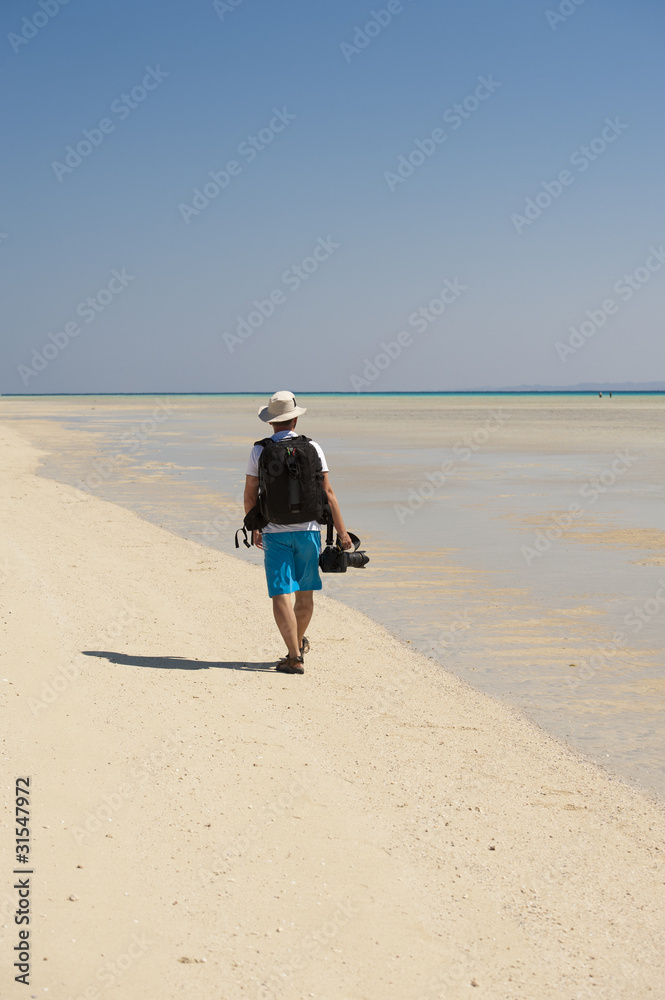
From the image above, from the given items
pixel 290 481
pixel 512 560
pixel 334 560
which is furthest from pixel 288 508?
pixel 512 560

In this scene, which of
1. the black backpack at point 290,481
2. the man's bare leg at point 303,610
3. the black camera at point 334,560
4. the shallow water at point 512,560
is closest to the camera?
the black backpack at point 290,481

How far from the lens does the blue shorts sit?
6062 millimetres

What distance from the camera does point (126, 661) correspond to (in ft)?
19.8

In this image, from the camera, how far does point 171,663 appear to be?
6.18 m

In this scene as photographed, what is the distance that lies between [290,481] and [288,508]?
7.3 inches

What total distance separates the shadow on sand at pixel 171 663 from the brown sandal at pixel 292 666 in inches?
4.2

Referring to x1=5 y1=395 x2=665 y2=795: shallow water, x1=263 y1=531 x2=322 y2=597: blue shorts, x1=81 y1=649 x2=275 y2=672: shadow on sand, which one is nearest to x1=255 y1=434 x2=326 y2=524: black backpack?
x1=263 y1=531 x2=322 y2=597: blue shorts

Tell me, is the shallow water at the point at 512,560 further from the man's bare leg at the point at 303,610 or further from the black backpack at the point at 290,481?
the black backpack at the point at 290,481

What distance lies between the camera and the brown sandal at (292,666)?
6.16 metres

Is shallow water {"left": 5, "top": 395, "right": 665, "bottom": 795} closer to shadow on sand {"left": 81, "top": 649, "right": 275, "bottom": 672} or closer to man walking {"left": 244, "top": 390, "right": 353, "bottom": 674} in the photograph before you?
man walking {"left": 244, "top": 390, "right": 353, "bottom": 674}

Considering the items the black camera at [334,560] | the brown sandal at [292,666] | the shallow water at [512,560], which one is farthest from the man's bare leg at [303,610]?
the shallow water at [512,560]

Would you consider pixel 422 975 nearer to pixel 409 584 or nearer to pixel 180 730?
pixel 180 730

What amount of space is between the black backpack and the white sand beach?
1.12 metres

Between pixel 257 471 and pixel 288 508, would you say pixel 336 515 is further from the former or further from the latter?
pixel 257 471
